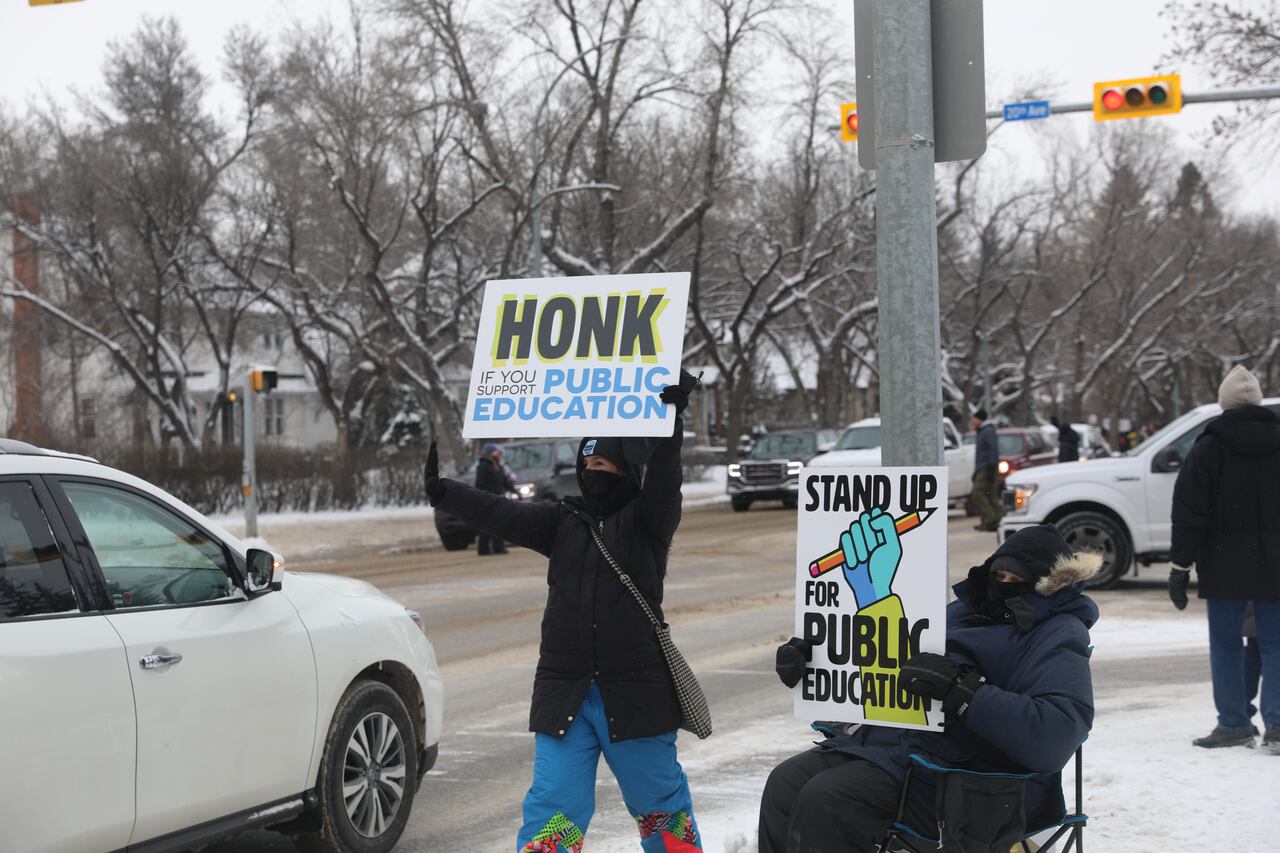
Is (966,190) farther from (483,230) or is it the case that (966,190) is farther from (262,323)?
(262,323)

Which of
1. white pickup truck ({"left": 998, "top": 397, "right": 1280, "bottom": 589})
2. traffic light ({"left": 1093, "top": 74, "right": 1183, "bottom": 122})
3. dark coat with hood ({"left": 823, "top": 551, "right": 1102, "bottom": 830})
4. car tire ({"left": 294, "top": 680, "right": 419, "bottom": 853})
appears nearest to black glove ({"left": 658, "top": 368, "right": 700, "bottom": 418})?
dark coat with hood ({"left": 823, "top": 551, "right": 1102, "bottom": 830})

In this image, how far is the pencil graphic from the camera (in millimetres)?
4121

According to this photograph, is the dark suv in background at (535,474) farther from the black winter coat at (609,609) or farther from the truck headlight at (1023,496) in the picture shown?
the black winter coat at (609,609)

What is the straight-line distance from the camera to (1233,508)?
7125 millimetres

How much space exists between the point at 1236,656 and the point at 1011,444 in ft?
88.3

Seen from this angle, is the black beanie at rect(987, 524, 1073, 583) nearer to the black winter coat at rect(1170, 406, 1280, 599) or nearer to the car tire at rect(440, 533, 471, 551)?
the black winter coat at rect(1170, 406, 1280, 599)

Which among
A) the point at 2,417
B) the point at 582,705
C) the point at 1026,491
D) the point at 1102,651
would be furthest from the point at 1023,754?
the point at 2,417

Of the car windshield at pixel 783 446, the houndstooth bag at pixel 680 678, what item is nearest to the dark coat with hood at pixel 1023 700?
the houndstooth bag at pixel 680 678

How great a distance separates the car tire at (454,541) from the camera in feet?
79.9

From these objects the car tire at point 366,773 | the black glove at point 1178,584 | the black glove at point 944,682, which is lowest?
the car tire at point 366,773

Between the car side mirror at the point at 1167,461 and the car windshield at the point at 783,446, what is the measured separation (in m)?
19.1

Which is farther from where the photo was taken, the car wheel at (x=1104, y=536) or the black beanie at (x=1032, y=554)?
the car wheel at (x=1104, y=536)

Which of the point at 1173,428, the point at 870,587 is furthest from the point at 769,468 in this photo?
the point at 870,587

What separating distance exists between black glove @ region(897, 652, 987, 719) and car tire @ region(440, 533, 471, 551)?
2083 centimetres
